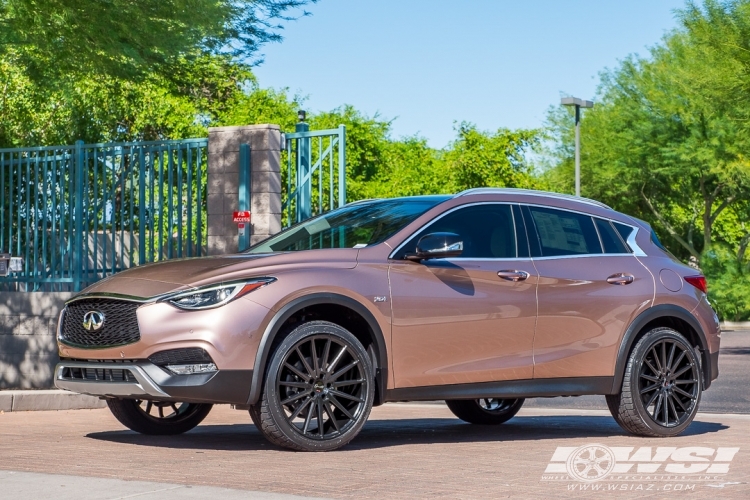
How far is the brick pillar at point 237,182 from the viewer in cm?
1416

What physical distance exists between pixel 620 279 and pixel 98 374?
3.97 meters

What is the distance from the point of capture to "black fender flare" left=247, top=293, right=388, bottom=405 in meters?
7.88

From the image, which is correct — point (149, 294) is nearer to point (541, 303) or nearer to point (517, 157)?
point (541, 303)

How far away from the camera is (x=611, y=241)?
32.2 ft

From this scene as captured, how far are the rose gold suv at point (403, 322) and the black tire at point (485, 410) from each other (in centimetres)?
155

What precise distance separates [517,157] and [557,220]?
42.2 metres

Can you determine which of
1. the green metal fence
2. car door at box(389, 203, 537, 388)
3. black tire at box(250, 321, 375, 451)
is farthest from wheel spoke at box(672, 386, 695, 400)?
the green metal fence

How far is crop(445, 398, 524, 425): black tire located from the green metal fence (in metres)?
4.43

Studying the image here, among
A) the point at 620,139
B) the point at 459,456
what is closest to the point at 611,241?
the point at 459,456

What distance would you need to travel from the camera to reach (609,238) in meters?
9.83

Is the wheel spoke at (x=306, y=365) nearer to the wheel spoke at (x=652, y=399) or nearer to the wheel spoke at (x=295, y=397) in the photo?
the wheel spoke at (x=295, y=397)

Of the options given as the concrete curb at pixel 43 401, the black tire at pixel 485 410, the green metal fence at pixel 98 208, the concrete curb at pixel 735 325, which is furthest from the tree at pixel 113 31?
the concrete curb at pixel 735 325

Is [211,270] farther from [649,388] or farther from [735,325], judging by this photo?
[735,325]

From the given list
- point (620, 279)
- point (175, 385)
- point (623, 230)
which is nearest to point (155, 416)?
point (175, 385)
